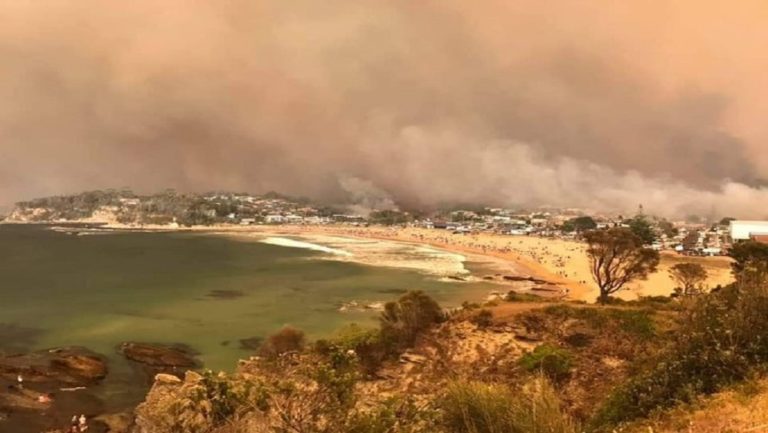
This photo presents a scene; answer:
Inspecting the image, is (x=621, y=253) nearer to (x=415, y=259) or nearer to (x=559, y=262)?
(x=559, y=262)

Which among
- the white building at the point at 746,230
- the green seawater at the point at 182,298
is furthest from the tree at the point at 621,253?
the white building at the point at 746,230

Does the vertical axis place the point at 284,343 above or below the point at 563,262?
below

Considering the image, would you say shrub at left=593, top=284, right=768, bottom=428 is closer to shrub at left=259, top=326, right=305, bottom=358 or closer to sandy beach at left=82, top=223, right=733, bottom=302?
shrub at left=259, top=326, right=305, bottom=358

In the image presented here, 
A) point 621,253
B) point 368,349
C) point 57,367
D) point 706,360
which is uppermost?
point 621,253

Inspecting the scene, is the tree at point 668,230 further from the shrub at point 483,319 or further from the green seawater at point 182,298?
the shrub at point 483,319

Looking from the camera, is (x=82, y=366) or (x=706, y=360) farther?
(x=82, y=366)

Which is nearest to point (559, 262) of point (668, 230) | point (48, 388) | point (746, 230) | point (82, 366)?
point (746, 230)

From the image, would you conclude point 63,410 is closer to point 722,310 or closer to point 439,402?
point 439,402

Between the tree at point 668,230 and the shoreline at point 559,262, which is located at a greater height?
the tree at point 668,230

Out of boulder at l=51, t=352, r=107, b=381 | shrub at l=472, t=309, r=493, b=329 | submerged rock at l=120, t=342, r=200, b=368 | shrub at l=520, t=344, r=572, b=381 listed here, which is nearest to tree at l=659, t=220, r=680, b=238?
shrub at l=472, t=309, r=493, b=329
